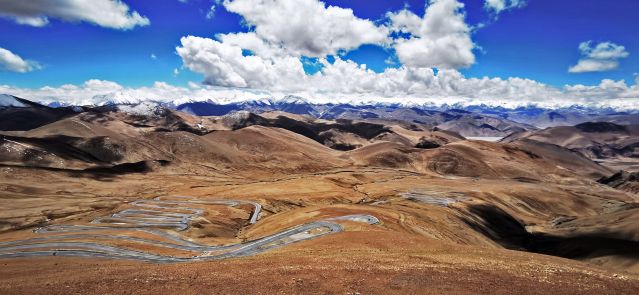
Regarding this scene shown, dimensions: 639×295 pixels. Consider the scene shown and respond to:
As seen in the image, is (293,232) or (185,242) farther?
(185,242)

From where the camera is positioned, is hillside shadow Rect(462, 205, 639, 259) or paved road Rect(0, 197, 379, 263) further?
hillside shadow Rect(462, 205, 639, 259)

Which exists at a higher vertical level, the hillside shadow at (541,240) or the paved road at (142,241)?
the paved road at (142,241)

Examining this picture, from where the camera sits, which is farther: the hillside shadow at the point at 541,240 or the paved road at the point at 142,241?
the hillside shadow at the point at 541,240

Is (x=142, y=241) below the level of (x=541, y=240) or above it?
above

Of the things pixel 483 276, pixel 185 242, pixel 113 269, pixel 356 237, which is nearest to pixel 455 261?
pixel 483 276

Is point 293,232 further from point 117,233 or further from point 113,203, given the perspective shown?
point 113,203

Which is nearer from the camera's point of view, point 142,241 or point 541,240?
point 142,241

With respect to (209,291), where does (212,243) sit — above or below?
below

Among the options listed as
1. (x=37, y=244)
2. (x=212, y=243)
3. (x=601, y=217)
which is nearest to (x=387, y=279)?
(x=212, y=243)

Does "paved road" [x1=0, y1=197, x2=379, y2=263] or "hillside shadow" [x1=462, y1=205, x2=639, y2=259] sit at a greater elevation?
"paved road" [x1=0, y1=197, x2=379, y2=263]

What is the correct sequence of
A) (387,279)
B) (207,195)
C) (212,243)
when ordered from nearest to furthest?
(387,279) < (212,243) < (207,195)

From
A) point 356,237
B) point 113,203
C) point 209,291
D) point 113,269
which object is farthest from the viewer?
point 113,203
